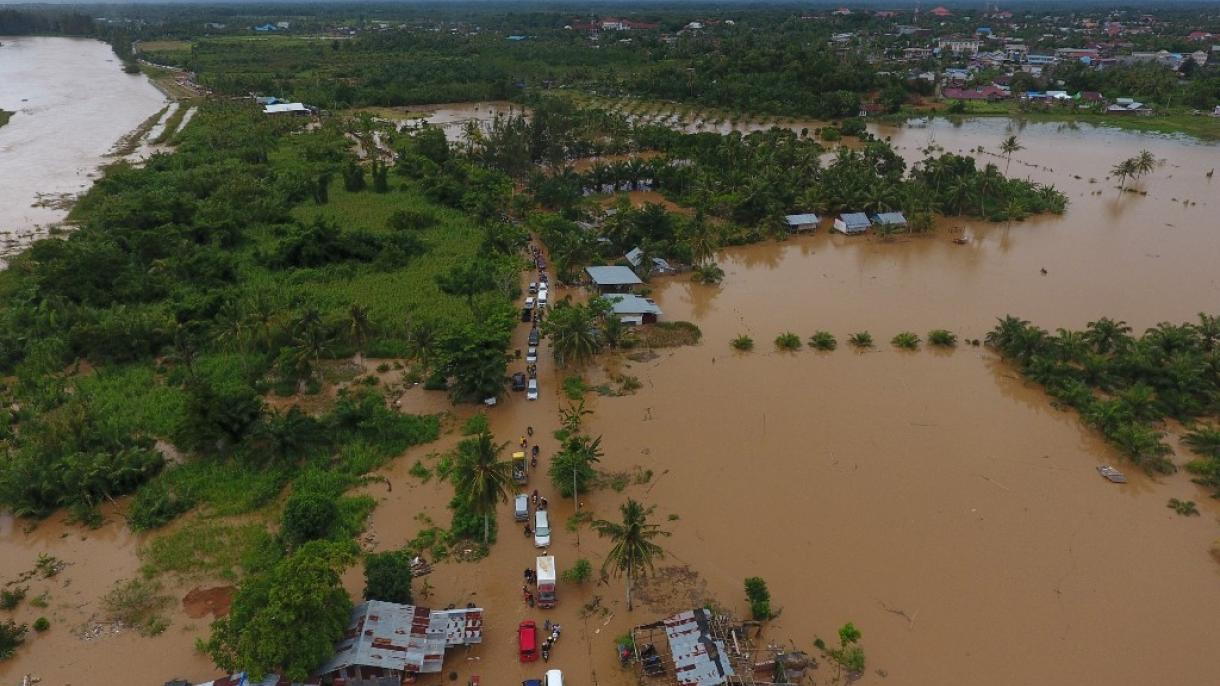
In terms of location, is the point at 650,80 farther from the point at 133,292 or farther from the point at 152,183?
the point at 133,292

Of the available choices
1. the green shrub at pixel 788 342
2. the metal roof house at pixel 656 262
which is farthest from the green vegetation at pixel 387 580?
the metal roof house at pixel 656 262

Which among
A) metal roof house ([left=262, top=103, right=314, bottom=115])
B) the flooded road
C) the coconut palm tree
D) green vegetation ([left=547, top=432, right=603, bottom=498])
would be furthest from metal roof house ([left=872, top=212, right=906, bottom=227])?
metal roof house ([left=262, top=103, right=314, bottom=115])

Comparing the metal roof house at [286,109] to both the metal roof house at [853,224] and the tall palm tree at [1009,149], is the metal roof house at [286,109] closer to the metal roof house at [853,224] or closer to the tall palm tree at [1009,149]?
the metal roof house at [853,224]

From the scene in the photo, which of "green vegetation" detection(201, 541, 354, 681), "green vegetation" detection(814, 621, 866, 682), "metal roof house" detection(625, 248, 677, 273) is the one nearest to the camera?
"green vegetation" detection(201, 541, 354, 681)

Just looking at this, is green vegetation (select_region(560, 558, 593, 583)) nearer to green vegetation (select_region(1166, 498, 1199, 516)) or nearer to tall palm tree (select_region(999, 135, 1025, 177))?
green vegetation (select_region(1166, 498, 1199, 516))

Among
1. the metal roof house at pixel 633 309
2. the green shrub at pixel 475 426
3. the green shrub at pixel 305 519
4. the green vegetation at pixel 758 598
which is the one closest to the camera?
the green vegetation at pixel 758 598
